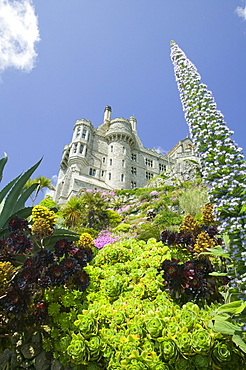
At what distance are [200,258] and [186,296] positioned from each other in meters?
0.54

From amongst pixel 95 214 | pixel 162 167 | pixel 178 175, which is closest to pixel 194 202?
pixel 95 214

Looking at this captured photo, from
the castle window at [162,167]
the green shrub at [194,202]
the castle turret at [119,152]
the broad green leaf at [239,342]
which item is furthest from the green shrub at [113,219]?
the castle window at [162,167]

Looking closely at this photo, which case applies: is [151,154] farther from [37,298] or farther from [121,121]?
[37,298]

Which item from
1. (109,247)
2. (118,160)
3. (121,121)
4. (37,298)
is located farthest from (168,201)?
(121,121)

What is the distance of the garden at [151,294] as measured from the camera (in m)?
2.21

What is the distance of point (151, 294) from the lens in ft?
10.5

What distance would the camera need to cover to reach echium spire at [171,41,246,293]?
207 centimetres

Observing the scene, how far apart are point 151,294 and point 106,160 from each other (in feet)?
128

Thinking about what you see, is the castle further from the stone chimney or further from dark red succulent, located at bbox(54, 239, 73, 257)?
dark red succulent, located at bbox(54, 239, 73, 257)

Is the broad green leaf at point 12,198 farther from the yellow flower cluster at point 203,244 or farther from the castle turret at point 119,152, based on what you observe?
the castle turret at point 119,152

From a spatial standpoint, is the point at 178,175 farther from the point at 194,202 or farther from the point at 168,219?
the point at 168,219

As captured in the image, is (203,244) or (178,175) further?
(178,175)

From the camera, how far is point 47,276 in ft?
9.29

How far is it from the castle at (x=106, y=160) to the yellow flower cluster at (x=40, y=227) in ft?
96.8
